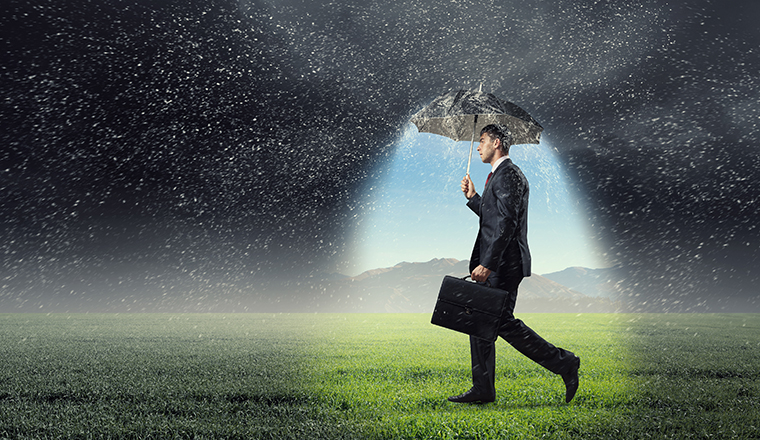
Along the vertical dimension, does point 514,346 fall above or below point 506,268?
below

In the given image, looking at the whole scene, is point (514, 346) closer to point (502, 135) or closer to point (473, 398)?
point (473, 398)

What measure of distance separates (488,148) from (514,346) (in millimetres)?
1954

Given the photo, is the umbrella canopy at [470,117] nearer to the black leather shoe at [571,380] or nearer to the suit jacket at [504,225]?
the suit jacket at [504,225]

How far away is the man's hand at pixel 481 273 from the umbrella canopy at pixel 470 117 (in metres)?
1.81

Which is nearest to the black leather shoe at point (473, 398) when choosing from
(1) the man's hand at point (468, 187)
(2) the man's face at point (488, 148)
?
(1) the man's hand at point (468, 187)

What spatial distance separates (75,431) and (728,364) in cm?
919

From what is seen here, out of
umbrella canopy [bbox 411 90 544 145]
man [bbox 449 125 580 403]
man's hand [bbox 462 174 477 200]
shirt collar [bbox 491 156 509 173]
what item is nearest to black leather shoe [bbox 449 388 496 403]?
man [bbox 449 125 580 403]

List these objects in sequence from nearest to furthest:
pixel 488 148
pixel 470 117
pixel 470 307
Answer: pixel 470 307 → pixel 488 148 → pixel 470 117

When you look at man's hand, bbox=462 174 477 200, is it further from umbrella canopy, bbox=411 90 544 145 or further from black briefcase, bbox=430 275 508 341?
black briefcase, bbox=430 275 508 341

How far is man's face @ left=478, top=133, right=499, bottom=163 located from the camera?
4461mm

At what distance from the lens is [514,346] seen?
13.7ft

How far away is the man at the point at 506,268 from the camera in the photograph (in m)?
4.08

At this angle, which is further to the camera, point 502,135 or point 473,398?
point 502,135

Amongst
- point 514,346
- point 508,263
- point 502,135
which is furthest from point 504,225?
point 514,346
